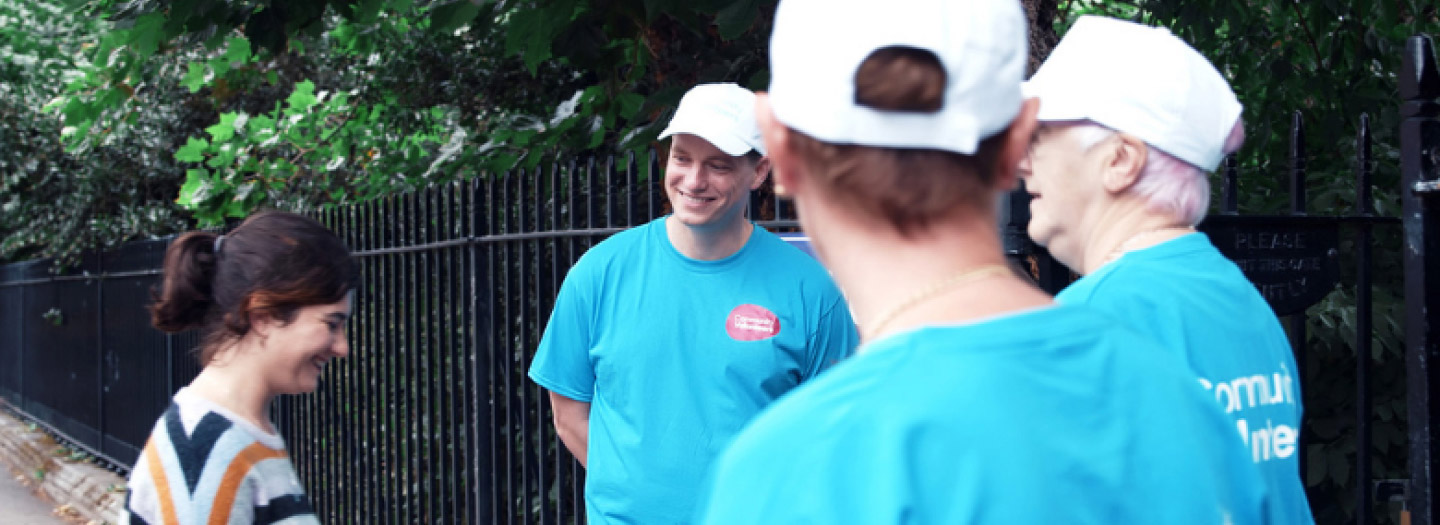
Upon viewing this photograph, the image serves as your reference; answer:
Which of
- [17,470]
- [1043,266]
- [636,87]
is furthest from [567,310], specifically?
[17,470]

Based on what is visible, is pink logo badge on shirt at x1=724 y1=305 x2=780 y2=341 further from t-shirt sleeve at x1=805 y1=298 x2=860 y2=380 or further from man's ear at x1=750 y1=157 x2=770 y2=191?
man's ear at x1=750 y1=157 x2=770 y2=191

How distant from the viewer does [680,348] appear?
115 inches

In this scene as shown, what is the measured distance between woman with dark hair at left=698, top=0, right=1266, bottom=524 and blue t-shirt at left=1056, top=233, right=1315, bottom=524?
17.5 inches

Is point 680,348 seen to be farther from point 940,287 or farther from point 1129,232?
point 940,287

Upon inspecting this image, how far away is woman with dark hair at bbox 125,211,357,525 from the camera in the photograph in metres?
1.97

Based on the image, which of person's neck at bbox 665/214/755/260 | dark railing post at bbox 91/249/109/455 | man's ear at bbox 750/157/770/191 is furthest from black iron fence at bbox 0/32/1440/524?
dark railing post at bbox 91/249/109/455

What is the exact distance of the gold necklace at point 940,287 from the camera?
1009 mm

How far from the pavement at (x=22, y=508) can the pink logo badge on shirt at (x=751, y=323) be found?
789cm

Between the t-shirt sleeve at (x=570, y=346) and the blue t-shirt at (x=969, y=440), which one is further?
the t-shirt sleeve at (x=570, y=346)

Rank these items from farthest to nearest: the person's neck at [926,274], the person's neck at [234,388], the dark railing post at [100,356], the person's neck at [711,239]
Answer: the dark railing post at [100,356]
the person's neck at [711,239]
the person's neck at [234,388]
the person's neck at [926,274]

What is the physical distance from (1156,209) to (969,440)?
3.04 ft

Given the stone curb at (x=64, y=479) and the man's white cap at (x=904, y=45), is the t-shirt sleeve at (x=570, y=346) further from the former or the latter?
the stone curb at (x=64, y=479)

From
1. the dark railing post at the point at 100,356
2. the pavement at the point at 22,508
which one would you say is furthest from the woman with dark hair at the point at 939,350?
the dark railing post at the point at 100,356

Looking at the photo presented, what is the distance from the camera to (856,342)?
10.1 feet
